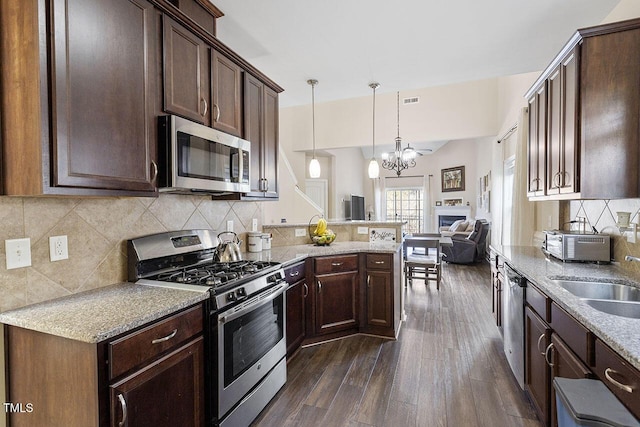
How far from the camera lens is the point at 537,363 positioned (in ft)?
5.92

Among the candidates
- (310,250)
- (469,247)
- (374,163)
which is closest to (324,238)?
(310,250)

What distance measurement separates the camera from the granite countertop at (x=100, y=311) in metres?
1.11

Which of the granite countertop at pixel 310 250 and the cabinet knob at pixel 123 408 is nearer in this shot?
the cabinet knob at pixel 123 408

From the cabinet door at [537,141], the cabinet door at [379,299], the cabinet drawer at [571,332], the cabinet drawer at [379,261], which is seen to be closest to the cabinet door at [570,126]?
the cabinet door at [537,141]

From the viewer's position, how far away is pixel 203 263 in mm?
2244

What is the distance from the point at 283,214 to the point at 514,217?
11.6 ft

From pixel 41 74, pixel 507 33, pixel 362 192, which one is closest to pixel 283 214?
pixel 507 33

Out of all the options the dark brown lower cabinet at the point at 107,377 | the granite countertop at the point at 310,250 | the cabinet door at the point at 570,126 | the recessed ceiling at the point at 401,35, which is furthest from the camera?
the granite countertop at the point at 310,250

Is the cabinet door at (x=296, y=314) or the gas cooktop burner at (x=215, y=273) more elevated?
the gas cooktop burner at (x=215, y=273)

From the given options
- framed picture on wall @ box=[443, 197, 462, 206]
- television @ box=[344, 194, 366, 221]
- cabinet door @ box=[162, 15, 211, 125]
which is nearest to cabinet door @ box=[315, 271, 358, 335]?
cabinet door @ box=[162, 15, 211, 125]

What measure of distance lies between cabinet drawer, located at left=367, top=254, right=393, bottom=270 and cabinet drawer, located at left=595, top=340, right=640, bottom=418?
5.87ft

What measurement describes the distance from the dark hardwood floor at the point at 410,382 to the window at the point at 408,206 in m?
6.99

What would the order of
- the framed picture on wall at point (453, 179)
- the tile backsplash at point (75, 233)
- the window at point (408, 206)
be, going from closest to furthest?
the tile backsplash at point (75, 233), the framed picture on wall at point (453, 179), the window at point (408, 206)

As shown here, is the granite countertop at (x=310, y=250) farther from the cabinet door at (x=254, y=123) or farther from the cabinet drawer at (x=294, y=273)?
the cabinet door at (x=254, y=123)
